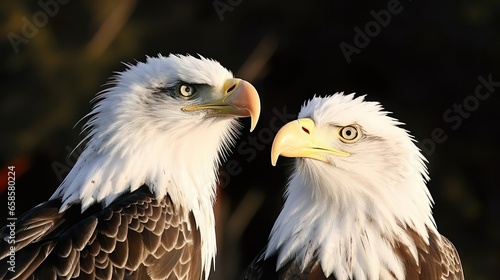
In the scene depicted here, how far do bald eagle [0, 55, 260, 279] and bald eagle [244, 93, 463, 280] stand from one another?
1.16 ft

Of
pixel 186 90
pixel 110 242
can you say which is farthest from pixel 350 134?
pixel 110 242

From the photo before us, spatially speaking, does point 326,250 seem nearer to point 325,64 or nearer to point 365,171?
point 365,171

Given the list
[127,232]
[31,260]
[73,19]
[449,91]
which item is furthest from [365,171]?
[73,19]

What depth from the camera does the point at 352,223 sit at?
13.6ft

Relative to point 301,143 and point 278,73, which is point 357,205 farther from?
point 278,73

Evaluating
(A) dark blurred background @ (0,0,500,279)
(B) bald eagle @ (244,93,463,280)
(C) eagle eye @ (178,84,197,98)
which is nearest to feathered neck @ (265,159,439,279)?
(B) bald eagle @ (244,93,463,280)

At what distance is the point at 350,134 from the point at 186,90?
777 millimetres

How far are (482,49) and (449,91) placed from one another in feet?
1.43

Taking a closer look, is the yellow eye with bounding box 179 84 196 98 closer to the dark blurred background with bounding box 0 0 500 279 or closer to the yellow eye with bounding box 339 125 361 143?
the yellow eye with bounding box 339 125 361 143

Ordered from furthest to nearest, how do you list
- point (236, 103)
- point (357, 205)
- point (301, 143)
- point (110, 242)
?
1. point (236, 103)
2. point (357, 205)
3. point (301, 143)
4. point (110, 242)

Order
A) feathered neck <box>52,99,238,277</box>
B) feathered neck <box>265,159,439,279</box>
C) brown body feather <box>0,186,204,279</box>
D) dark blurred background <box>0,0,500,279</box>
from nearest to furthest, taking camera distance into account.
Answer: brown body feather <box>0,186,204,279</box>
feathered neck <box>265,159,439,279</box>
feathered neck <box>52,99,238,277</box>
dark blurred background <box>0,0,500,279</box>

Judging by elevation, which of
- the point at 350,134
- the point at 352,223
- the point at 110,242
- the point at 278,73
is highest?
the point at 278,73

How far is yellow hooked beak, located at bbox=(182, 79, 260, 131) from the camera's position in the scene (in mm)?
4312

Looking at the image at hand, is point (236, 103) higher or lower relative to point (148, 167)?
higher
